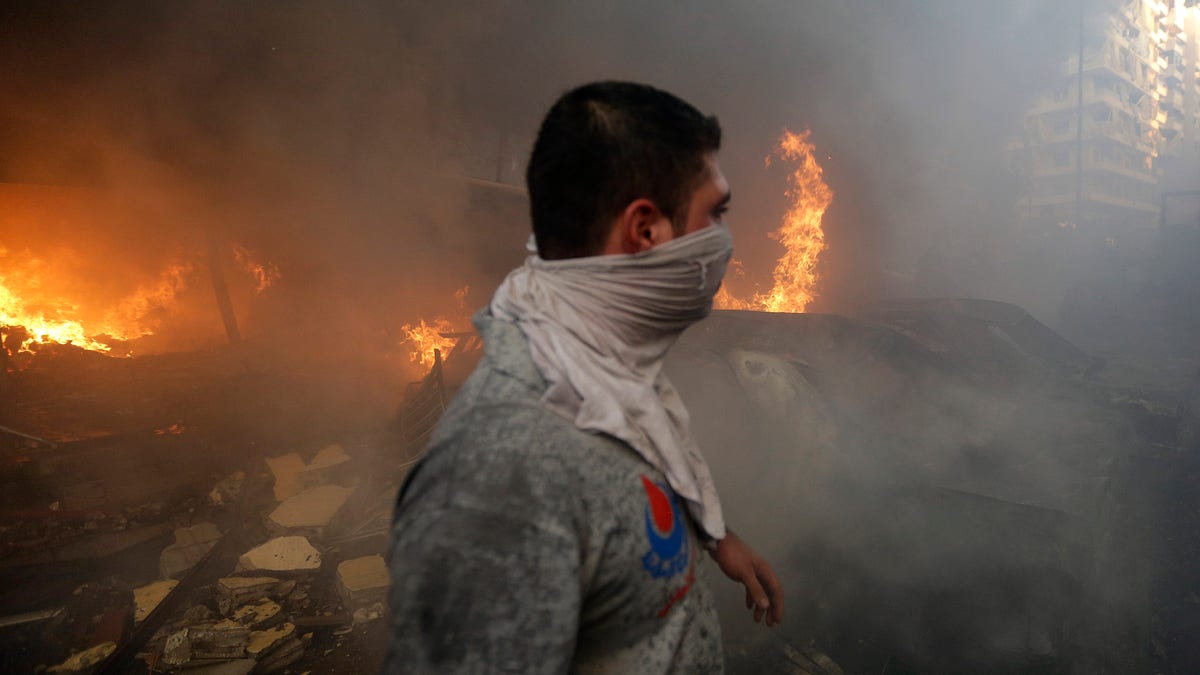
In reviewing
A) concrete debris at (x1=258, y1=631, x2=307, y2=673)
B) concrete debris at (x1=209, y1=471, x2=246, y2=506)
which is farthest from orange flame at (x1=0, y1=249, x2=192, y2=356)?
concrete debris at (x1=258, y1=631, x2=307, y2=673)

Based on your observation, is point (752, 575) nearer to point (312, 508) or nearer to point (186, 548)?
point (312, 508)

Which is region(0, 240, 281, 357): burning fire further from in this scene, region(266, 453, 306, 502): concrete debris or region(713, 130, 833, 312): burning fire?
region(713, 130, 833, 312): burning fire

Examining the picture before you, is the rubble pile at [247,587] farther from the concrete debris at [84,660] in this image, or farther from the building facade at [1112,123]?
the building facade at [1112,123]

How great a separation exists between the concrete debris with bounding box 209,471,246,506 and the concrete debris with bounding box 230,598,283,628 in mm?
2307

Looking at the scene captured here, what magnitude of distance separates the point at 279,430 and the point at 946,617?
25.6 ft

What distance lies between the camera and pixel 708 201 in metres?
1.18

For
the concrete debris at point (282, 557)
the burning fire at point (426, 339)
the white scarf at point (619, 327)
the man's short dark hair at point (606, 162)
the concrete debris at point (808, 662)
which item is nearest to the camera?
the white scarf at point (619, 327)

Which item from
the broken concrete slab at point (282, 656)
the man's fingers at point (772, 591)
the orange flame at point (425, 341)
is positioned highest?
the man's fingers at point (772, 591)

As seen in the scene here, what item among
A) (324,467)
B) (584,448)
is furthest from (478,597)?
(324,467)

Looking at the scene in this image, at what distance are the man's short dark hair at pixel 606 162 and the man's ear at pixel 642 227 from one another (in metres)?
0.02

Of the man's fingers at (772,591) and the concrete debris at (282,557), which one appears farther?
the concrete debris at (282,557)

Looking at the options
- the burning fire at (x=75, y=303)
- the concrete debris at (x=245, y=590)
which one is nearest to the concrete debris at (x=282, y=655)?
the concrete debris at (x=245, y=590)

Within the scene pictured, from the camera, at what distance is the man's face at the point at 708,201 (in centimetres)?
117

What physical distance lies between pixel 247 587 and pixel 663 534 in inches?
223
